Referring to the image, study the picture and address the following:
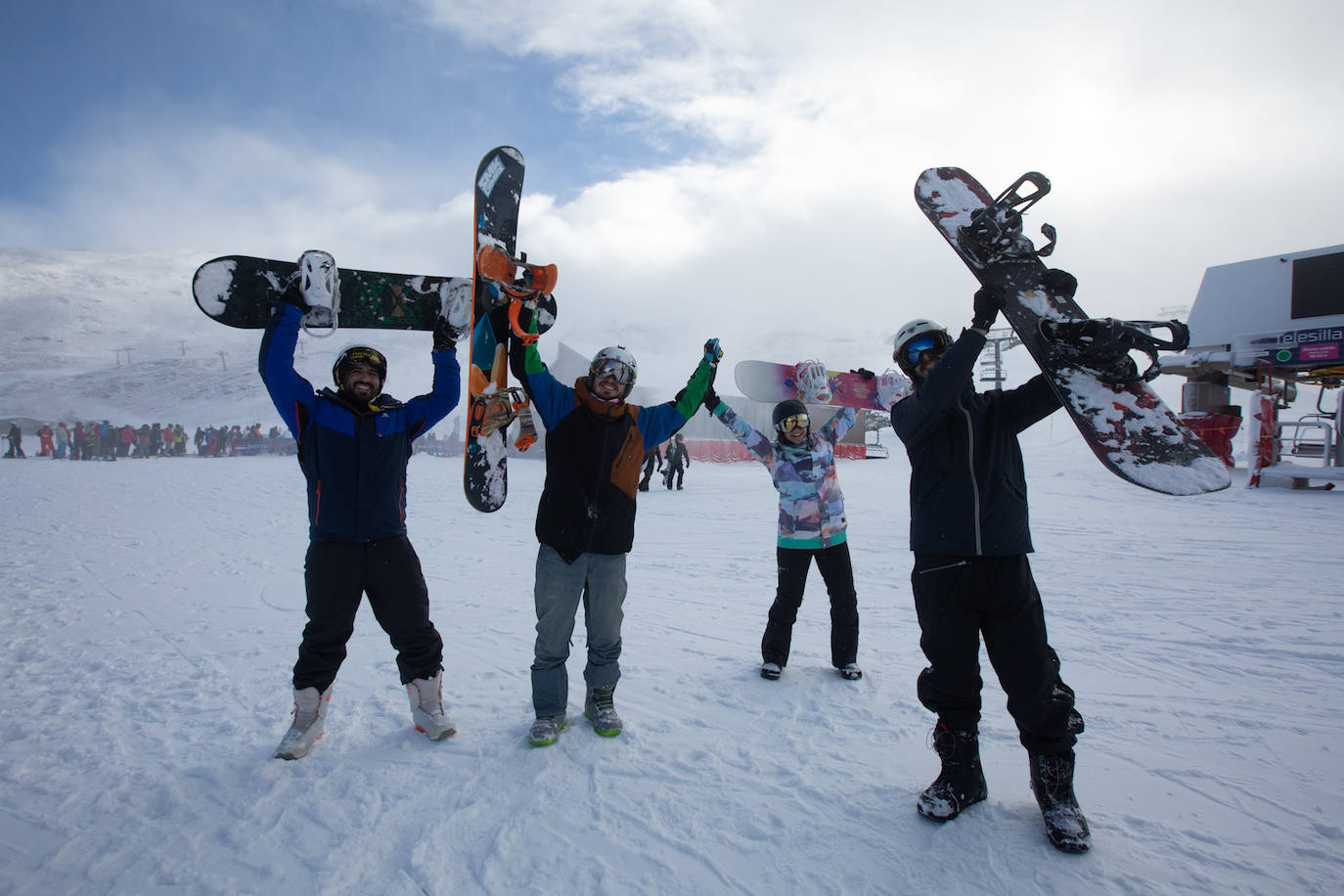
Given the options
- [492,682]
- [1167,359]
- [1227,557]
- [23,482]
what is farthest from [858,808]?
[23,482]

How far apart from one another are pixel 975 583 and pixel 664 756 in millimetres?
1472

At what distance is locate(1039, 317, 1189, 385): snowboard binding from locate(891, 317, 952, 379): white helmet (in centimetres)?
43

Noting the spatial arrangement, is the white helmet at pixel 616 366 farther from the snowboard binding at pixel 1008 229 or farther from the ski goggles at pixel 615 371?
the snowboard binding at pixel 1008 229

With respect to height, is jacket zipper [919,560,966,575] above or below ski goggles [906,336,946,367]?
below

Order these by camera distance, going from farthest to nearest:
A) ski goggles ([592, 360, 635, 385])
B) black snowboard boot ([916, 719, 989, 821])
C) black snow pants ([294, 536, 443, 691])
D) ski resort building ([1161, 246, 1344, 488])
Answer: ski resort building ([1161, 246, 1344, 488]), ski goggles ([592, 360, 635, 385]), black snow pants ([294, 536, 443, 691]), black snowboard boot ([916, 719, 989, 821])

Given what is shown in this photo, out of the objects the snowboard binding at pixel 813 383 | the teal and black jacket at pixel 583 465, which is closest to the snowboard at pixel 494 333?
the teal and black jacket at pixel 583 465

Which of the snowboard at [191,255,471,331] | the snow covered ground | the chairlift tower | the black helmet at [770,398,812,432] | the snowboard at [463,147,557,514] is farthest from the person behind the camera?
the chairlift tower

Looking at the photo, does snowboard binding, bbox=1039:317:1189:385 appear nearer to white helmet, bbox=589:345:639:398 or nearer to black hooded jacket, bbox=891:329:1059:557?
black hooded jacket, bbox=891:329:1059:557

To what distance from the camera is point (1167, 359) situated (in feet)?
54.7

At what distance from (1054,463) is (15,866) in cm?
2216

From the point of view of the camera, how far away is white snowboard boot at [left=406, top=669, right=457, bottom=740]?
273cm

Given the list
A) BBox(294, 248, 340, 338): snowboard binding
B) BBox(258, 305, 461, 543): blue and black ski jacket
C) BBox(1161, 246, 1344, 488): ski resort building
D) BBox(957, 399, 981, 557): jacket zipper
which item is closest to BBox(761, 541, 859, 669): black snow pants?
BBox(957, 399, 981, 557): jacket zipper

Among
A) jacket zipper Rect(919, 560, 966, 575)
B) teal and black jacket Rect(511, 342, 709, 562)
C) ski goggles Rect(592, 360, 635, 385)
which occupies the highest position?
ski goggles Rect(592, 360, 635, 385)

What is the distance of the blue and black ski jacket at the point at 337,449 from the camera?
2561mm
